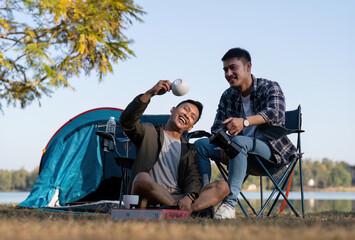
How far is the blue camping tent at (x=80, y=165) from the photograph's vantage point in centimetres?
496

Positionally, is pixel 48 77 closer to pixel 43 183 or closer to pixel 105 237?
pixel 43 183

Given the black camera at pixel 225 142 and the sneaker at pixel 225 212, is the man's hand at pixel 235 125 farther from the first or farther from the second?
the sneaker at pixel 225 212

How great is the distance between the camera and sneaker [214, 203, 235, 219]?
8.42ft

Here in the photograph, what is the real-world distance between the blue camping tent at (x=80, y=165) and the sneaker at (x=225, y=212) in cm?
234

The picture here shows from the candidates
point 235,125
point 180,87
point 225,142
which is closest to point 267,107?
point 235,125

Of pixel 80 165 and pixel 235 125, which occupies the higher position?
pixel 235 125

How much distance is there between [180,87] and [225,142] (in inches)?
17.7

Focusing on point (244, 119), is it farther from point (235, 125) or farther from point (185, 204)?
point (185, 204)

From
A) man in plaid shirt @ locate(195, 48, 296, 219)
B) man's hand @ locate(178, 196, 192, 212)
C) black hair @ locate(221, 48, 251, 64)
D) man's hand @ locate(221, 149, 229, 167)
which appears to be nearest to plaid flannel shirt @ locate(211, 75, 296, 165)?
man in plaid shirt @ locate(195, 48, 296, 219)

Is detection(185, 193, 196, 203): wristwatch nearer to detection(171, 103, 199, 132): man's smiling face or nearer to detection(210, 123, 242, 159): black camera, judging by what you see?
detection(210, 123, 242, 159): black camera

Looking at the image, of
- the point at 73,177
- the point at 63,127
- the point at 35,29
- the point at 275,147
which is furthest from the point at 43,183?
the point at 35,29

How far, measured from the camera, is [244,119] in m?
2.76

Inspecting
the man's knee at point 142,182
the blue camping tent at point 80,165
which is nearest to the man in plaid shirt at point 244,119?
the man's knee at point 142,182

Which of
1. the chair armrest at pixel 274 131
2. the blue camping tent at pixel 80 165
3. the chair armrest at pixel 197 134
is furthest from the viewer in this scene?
the blue camping tent at pixel 80 165
